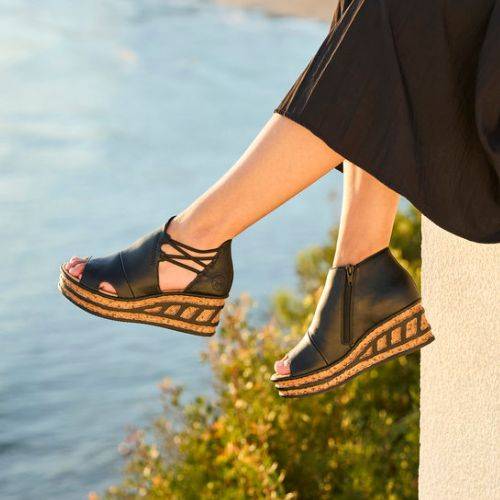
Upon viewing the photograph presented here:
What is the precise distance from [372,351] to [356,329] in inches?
2.1

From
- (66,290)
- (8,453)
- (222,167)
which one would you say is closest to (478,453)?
(66,290)

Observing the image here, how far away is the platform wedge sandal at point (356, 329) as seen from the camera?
1.67 metres

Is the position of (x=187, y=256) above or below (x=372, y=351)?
above

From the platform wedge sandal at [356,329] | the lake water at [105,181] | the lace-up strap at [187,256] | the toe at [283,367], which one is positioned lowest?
the toe at [283,367]

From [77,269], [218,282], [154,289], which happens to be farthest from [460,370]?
[77,269]

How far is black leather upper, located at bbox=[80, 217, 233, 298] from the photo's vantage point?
1709 millimetres

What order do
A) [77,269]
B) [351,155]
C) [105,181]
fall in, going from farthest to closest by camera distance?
[105,181], [77,269], [351,155]

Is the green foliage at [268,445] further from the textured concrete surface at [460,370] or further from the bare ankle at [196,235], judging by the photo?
the bare ankle at [196,235]

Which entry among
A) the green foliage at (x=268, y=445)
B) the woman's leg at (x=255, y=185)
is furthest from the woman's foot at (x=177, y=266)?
the green foliage at (x=268, y=445)

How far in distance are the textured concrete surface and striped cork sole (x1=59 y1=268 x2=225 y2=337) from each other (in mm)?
414

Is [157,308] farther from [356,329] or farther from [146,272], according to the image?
[356,329]

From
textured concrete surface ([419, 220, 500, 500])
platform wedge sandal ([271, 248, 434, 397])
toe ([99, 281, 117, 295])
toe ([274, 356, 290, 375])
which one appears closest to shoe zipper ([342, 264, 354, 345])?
platform wedge sandal ([271, 248, 434, 397])

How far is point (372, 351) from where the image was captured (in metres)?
1.69

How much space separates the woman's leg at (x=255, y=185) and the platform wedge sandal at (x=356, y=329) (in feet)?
0.62
